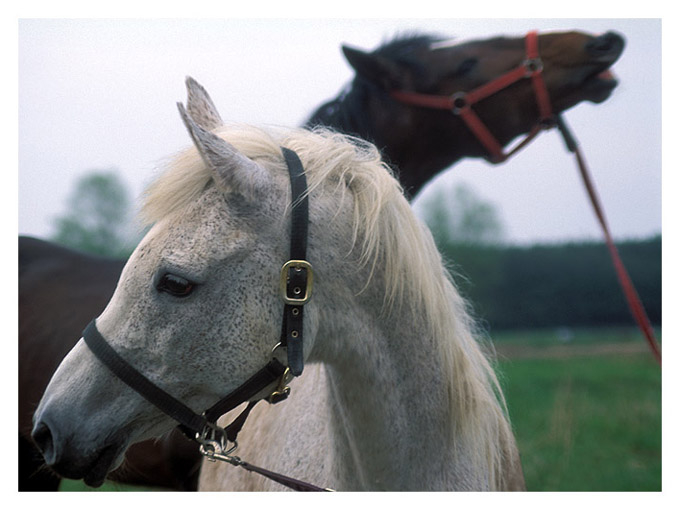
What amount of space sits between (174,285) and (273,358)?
0.24 metres

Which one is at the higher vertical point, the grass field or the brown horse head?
the brown horse head

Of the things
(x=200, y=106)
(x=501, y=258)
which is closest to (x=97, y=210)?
(x=200, y=106)

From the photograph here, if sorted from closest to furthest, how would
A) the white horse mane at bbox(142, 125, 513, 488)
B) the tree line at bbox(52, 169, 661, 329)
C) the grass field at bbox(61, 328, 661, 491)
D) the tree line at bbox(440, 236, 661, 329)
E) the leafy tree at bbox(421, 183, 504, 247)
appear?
the white horse mane at bbox(142, 125, 513, 488) → the tree line at bbox(52, 169, 661, 329) → the tree line at bbox(440, 236, 661, 329) → the grass field at bbox(61, 328, 661, 491) → the leafy tree at bbox(421, 183, 504, 247)

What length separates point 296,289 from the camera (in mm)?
1185

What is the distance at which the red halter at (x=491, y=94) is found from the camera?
2.36 metres

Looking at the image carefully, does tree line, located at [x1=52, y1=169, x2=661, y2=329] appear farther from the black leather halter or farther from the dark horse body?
the black leather halter

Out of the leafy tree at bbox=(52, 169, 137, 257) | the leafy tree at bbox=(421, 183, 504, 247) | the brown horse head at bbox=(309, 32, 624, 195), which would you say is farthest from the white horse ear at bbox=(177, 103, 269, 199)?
the leafy tree at bbox=(421, 183, 504, 247)

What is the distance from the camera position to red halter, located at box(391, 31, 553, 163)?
2355mm

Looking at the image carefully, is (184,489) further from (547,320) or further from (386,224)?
(547,320)

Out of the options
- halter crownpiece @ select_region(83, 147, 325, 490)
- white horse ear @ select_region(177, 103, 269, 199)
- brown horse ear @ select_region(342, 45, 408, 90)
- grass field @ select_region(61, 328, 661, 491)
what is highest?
brown horse ear @ select_region(342, 45, 408, 90)

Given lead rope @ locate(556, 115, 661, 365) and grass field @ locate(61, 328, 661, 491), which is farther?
grass field @ locate(61, 328, 661, 491)

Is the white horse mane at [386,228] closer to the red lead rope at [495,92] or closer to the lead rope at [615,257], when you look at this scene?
the lead rope at [615,257]

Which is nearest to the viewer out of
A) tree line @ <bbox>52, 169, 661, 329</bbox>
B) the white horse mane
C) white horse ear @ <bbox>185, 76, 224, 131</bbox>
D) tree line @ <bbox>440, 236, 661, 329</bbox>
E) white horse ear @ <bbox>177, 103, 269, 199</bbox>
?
white horse ear @ <bbox>177, 103, 269, 199</bbox>

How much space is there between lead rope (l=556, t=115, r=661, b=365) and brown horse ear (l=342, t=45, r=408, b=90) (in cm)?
66
